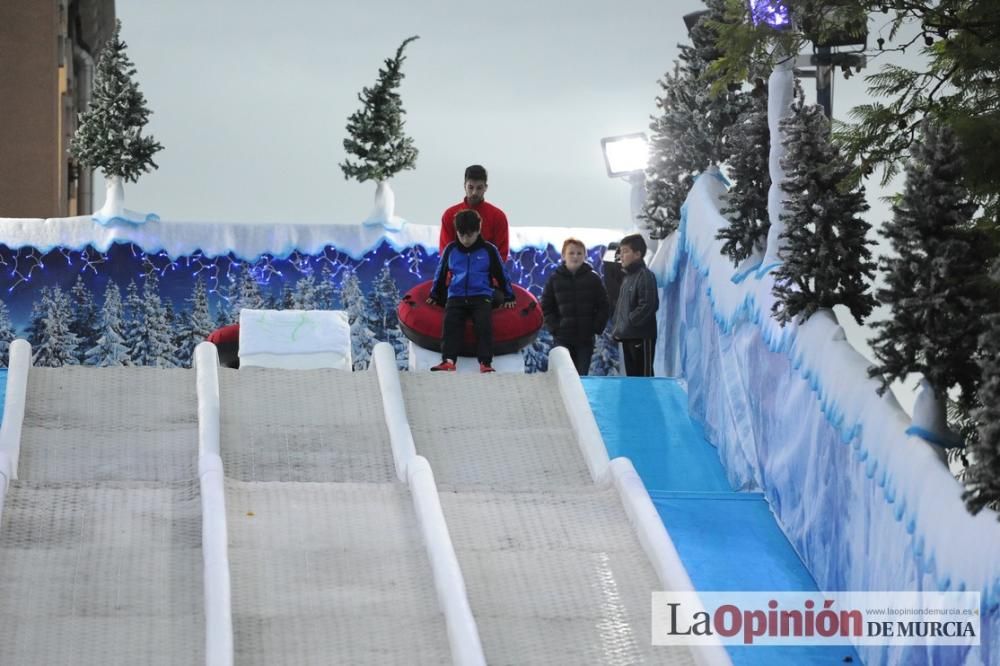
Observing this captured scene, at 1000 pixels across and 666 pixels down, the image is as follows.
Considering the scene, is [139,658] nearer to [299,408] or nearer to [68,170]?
[299,408]

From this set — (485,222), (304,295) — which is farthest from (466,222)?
(304,295)

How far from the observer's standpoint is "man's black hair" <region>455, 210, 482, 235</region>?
420 inches

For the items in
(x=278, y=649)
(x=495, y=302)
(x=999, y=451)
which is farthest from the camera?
(x=495, y=302)

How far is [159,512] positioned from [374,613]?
3.75 ft

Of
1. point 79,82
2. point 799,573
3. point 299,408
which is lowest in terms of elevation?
point 799,573

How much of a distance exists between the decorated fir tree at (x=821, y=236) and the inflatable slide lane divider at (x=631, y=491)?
1085 mm

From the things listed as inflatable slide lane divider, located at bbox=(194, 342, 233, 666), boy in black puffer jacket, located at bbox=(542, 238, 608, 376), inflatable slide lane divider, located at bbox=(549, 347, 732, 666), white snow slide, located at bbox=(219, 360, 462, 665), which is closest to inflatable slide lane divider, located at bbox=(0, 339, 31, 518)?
inflatable slide lane divider, located at bbox=(194, 342, 233, 666)

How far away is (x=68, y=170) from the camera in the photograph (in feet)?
89.7

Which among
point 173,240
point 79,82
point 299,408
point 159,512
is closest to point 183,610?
point 159,512

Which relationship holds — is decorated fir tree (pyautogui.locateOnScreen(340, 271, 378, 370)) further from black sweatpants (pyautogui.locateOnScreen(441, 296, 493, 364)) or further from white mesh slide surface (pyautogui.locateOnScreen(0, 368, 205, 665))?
white mesh slide surface (pyautogui.locateOnScreen(0, 368, 205, 665))

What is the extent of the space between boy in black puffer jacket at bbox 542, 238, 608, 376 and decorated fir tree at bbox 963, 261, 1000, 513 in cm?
623

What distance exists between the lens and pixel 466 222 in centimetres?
1068

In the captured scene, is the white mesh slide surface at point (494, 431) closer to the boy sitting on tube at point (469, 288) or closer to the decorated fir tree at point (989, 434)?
the boy sitting on tube at point (469, 288)

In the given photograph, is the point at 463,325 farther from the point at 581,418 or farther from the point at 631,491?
the point at 631,491
